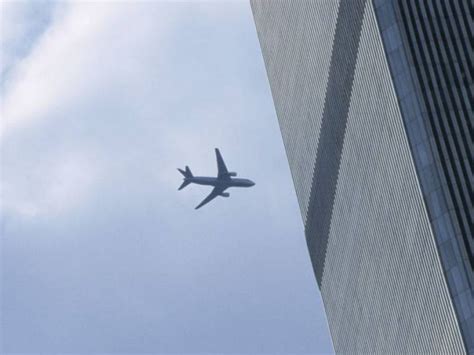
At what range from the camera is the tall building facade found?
4983 inches

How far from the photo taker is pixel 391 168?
139 metres

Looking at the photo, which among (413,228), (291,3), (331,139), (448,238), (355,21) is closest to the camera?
(448,238)

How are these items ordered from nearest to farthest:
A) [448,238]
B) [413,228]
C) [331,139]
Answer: [448,238] → [413,228] → [331,139]

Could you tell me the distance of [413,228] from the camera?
133125 millimetres

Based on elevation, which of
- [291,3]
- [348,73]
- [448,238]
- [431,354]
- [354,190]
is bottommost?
[431,354]

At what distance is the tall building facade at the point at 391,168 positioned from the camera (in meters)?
Answer: 127

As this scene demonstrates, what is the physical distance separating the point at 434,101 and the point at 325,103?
1532 inches

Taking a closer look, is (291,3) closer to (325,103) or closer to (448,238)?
(325,103)

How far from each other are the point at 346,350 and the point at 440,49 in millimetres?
47501

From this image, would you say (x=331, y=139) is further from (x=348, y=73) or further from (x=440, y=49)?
(x=440, y=49)

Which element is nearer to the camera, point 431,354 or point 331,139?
point 431,354

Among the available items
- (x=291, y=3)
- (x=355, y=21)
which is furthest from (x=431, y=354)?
(x=291, y=3)

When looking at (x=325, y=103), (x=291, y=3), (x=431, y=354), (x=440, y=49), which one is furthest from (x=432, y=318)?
(x=291, y=3)

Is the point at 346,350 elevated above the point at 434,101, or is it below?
below
